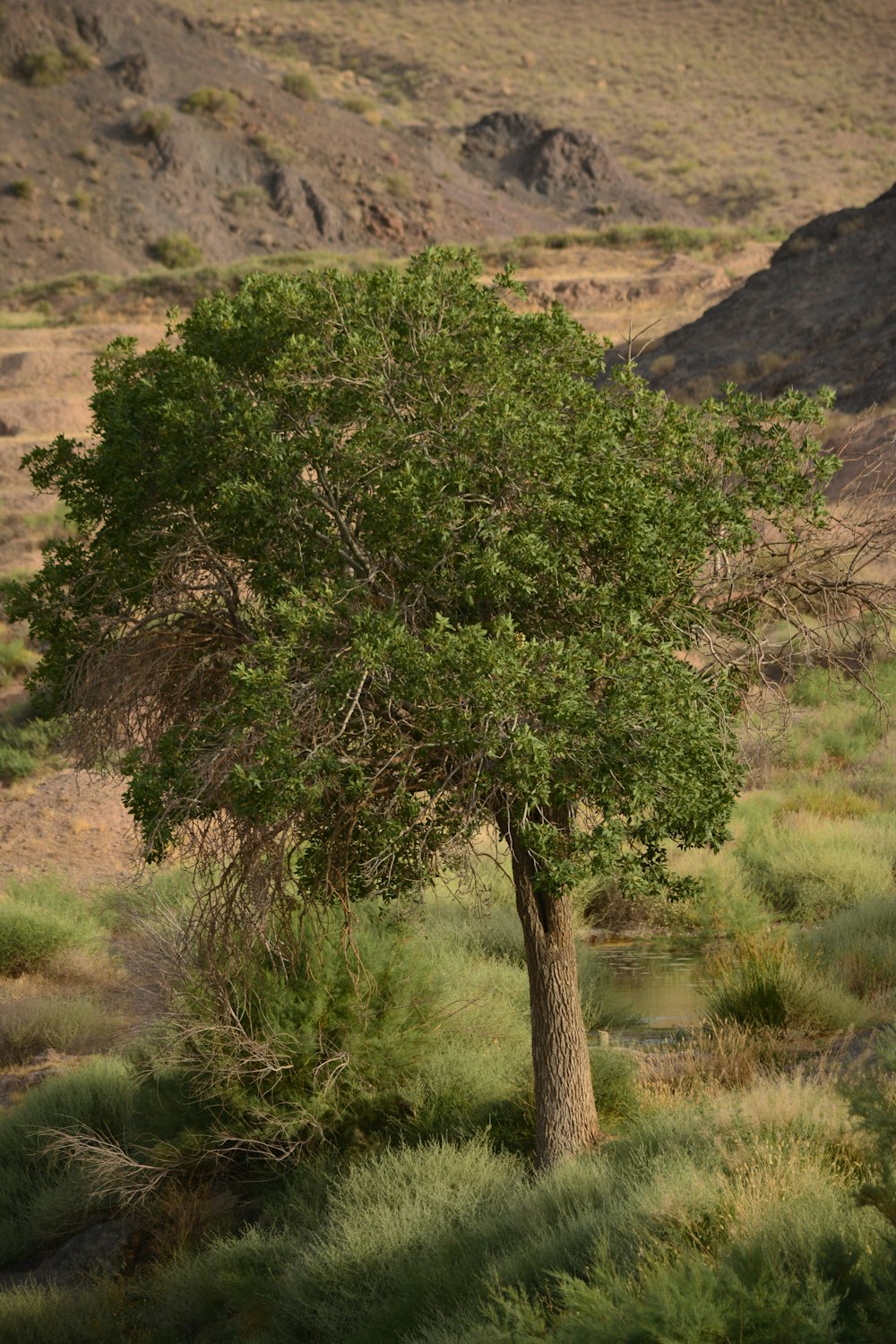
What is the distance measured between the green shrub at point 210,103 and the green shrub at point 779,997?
57414 millimetres

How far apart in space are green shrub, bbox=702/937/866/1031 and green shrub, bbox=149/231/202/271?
4666cm

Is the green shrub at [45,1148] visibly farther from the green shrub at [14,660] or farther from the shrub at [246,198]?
the shrub at [246,198]

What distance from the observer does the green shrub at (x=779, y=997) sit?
1187 cm

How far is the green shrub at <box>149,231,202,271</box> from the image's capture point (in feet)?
177

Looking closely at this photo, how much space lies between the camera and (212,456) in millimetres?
7660

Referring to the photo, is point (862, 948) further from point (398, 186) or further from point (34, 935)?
point (398, 186)

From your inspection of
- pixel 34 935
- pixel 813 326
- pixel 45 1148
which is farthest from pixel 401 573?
pixel 813 326

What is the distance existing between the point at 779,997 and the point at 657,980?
3.12m

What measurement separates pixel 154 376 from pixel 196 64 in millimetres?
63415

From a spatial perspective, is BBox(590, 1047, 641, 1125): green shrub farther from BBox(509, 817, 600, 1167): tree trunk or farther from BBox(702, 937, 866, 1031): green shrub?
BBox(702, 937, 866, 1031): green shrub

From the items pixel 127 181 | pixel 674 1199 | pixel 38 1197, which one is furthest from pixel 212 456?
pixel 127 181

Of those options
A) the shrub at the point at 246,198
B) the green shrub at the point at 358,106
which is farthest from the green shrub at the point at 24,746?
the green shrub at the point at 358,106

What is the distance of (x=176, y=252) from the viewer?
54156 millimetres

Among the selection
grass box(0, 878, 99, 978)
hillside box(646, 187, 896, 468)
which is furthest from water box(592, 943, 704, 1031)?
hillside box(646, 187, 896, 468)
